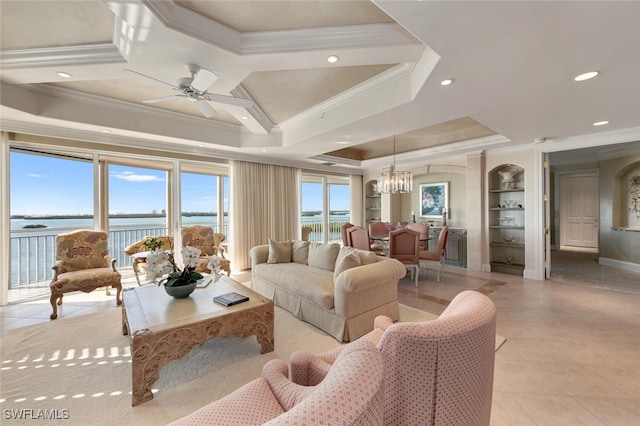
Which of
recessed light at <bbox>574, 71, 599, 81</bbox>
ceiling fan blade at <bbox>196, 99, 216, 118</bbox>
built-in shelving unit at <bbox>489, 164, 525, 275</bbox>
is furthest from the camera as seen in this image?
built-in shelving unit at <bbox>489, 164, 525, 275</bbox>

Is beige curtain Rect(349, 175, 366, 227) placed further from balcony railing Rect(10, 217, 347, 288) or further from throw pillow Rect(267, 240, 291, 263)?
balcony railing Rect(10, 217, 347, 288)

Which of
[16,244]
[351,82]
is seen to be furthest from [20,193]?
[351,82]

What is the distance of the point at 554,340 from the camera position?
8.52 ft

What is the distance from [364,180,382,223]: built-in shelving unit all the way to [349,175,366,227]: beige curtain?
17 centimetres

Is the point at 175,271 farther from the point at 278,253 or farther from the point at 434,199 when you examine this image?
the point at 434,199

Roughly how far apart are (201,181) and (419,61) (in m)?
4.57

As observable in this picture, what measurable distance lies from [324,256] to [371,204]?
16.4ft

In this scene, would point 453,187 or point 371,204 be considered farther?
point 371,204

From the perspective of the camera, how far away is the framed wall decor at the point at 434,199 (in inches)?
262

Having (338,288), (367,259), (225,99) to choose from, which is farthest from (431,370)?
(225,99)

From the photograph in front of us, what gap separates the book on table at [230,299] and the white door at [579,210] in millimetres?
9816

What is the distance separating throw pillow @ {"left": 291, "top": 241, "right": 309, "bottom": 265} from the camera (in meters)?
3.95

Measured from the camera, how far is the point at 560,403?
5.86ft

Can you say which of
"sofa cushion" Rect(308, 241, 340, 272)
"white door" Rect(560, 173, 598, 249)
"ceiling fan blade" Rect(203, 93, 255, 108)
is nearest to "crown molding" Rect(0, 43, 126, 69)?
"ceiling fan blade" Rect(203, 93, 255, 108)
